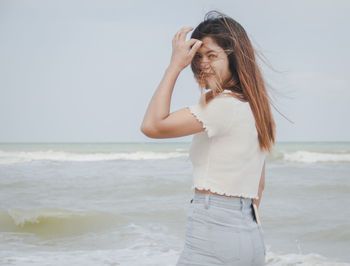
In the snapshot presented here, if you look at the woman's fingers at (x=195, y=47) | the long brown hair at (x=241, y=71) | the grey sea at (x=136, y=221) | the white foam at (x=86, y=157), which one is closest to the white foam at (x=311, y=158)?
the white foam at (x=86, y=157)

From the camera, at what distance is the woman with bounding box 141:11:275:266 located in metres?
1.23

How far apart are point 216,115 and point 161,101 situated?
15 centimetres

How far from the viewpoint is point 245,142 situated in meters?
1.28

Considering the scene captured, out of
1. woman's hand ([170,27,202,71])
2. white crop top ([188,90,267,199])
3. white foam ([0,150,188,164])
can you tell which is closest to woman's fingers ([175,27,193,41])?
woman's hand ([170,27,202,71])

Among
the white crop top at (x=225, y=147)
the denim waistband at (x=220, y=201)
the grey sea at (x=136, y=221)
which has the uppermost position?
the white crop top at (x=225, y=147)

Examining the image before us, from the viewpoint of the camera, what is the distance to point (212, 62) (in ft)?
4.42

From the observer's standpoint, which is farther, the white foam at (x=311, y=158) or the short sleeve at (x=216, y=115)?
the white foam at (x=311, y=158)

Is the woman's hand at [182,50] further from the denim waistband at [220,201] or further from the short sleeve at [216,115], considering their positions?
the denim waistband at [220,201]

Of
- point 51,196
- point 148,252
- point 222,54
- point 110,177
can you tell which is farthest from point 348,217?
point 110,177

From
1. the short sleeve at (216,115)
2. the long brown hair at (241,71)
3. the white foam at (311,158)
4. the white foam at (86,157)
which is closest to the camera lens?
the short sleeve at (216,115)

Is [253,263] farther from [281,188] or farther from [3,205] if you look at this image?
[281,188]

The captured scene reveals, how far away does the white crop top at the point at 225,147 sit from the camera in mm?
1222

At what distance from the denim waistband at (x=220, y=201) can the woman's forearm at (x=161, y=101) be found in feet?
0.84

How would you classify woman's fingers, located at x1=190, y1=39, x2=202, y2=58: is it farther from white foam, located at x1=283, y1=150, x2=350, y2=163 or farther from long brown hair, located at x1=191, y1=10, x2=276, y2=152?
white foam, located at x1=283, y1=150, x2=350, y2=163
